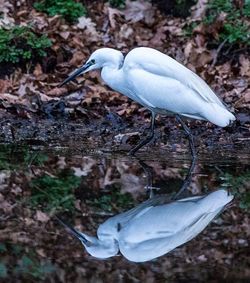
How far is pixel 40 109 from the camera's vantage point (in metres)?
9.47

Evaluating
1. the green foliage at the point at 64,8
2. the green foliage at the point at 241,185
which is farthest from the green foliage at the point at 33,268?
the green foliage at the point at 64,8

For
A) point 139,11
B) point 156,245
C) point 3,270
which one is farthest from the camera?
point 139,11

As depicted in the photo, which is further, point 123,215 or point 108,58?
point 108,58

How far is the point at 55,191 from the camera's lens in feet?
21.0

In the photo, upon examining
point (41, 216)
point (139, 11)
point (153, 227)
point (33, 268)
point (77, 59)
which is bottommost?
point (139, 11)

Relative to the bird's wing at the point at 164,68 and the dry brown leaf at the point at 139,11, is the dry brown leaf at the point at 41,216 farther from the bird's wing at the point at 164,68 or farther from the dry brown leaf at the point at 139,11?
the dry brown leaf at the point at 139,11

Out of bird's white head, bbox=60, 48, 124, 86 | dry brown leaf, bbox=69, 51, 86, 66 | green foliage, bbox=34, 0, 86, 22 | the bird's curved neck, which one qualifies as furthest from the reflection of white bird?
green foliage, bbox=34, 0, 86, 22

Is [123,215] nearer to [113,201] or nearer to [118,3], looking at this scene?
[113,201]

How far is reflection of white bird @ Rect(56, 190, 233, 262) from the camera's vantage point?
4953 millimetres

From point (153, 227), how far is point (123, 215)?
337 millimetres

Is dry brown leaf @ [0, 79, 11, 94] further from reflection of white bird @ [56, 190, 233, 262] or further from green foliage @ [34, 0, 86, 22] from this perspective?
reflection of white bird @ [56, 190, 233, 262]

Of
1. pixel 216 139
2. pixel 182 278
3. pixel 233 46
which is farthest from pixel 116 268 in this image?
pixel 233 46

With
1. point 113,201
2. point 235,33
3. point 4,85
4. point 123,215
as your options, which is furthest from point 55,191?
point 235,33

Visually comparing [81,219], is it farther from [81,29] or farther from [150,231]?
[81,29]
